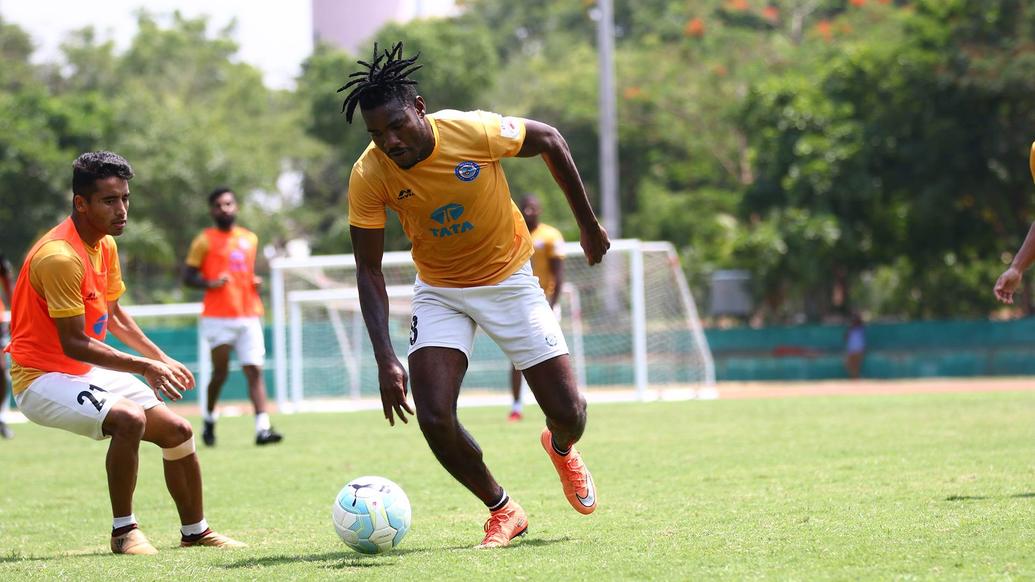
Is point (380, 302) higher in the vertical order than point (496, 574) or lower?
higher

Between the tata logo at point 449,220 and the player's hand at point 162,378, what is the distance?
137 centimetres

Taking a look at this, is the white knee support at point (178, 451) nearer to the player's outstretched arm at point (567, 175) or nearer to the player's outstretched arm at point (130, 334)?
the player's outstretched arm at point (130, 334)

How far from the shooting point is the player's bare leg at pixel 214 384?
12.8 metres

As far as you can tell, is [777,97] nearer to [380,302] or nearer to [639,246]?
[639,246]

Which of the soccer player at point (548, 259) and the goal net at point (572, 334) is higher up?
the soccer player at point (548, 259)

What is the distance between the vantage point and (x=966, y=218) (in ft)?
96.3

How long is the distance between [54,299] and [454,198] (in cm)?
192

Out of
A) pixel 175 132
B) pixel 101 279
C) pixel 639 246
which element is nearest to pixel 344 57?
pixel 175 132

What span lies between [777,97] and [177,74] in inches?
1162

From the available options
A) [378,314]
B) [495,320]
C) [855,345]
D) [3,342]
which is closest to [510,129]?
[495,320]

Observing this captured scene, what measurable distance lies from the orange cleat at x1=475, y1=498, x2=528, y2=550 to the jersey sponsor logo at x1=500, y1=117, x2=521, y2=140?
176 cm

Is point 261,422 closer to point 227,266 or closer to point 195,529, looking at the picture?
point 227,266

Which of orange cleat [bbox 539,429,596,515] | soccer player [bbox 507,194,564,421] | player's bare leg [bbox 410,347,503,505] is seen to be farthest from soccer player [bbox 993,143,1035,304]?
soccer player [bbox 507,194,564,421]

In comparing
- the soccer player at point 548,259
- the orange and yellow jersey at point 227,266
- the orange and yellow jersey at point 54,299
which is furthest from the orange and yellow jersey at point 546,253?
the orange and yellow jersey at point 54,299
